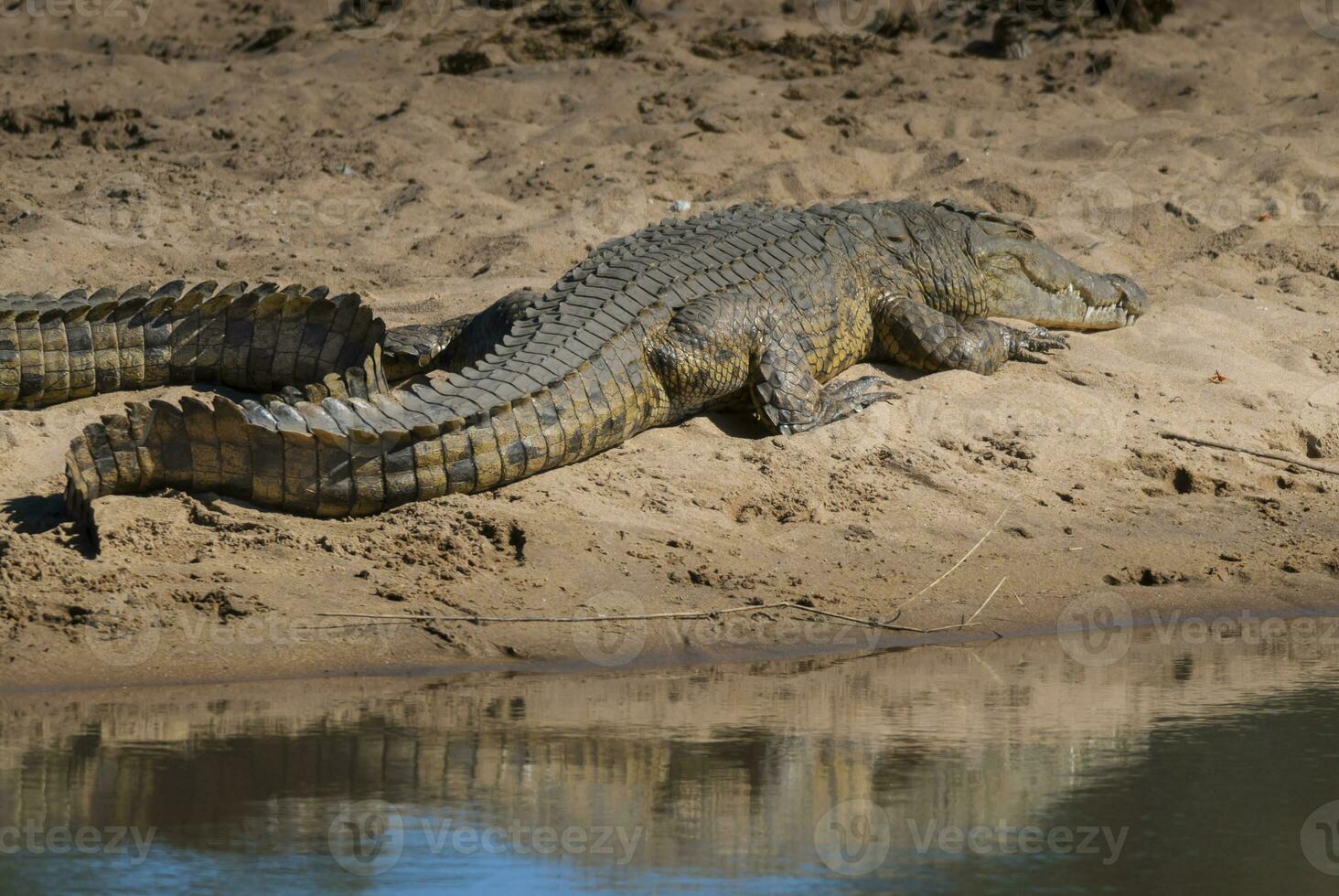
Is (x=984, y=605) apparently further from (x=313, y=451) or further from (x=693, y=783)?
(x=313, y=451)

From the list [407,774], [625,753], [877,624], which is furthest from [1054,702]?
[407,774]

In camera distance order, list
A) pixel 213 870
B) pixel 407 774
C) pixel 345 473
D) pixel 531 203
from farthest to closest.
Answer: pixel 531 203 < pixel 345 473 < pixel 407 774 < pixel 213 870

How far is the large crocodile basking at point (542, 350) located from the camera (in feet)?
19.0

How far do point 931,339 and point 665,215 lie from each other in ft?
8.23

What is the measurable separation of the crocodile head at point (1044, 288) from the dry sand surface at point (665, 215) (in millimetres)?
202

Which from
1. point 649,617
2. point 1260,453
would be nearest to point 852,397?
point 1260,453

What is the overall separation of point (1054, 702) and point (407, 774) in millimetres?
1980

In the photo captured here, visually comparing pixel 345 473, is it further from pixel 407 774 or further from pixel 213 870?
pixel 213 870

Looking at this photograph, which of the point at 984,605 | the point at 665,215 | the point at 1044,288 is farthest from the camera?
the point at 665,215

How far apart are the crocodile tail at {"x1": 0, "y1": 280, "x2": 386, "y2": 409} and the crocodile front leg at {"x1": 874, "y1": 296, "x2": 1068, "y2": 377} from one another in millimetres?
2315

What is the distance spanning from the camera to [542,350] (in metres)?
6.41

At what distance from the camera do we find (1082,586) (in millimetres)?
6211

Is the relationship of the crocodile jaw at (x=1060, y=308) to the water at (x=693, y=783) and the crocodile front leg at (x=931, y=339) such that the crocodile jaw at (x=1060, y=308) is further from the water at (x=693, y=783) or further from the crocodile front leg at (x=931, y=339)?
the water at (x=693, y=783)

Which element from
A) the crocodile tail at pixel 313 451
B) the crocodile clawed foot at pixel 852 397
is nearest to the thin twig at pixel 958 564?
the crocodile clawed foot at pixel 852 397
